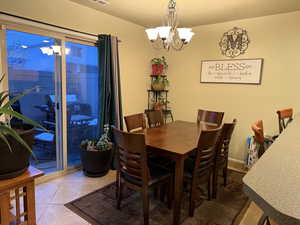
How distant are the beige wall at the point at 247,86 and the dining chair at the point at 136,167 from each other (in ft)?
6.76

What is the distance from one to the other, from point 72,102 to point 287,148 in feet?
9.25

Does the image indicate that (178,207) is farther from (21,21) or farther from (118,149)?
(21,21)

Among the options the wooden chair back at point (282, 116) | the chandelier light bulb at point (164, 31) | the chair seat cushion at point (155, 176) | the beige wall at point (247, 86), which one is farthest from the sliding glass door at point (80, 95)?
the wooden chair back at point (282, 116)

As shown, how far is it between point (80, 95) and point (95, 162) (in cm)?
106

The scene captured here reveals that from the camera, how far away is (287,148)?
1081mm

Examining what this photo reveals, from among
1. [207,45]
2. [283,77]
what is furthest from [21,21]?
[283,77]

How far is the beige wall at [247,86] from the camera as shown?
10.2ft

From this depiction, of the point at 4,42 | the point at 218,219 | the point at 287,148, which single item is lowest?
the point at 218,219

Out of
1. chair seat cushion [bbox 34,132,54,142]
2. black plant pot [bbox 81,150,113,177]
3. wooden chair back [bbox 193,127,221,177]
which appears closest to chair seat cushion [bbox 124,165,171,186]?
wooden chair back [bbox 193,127,221,177]

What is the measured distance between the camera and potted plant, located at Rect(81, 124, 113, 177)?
296cm

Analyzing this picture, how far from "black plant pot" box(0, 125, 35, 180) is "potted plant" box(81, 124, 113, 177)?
1.51 meters

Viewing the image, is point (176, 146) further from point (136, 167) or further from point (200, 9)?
point (200, 9)

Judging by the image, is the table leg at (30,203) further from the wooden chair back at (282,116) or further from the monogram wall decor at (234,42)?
the monogram wall decor at (234,42)

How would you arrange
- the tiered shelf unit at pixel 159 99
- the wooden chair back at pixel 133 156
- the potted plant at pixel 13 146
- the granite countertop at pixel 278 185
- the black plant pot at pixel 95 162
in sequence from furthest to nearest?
1. the tiered shelf unit at pixel 159 99
2. the black plant pot at pixel 95 162
3. the wooden chair back at pixel 133 156
4. the potted plant at pixel 13 146
5. the granite countertop at pixel 278 185
